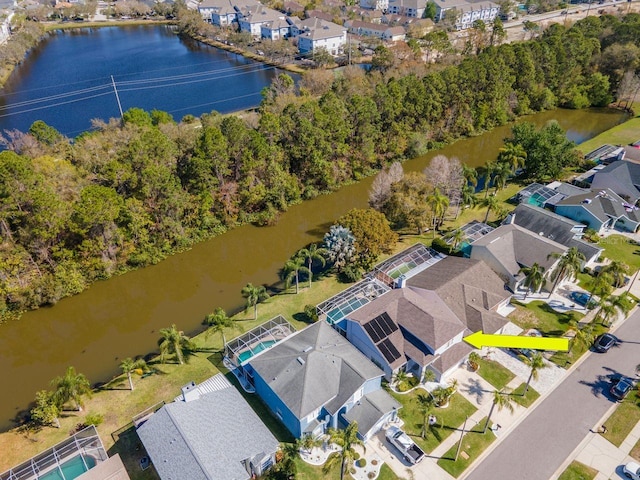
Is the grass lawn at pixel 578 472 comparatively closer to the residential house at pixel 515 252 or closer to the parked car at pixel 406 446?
the parked car at pixel 406 446

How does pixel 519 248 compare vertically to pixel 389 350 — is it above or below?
above

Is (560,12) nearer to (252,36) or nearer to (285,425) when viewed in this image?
(252,36)

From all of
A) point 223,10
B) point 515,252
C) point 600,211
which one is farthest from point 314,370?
point 223,10

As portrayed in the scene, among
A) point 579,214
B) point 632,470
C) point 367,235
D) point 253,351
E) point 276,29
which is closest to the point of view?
point 632,470

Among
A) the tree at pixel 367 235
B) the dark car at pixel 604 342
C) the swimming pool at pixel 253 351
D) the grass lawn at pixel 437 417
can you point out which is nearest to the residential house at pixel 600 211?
the dark car at pixel 604 342

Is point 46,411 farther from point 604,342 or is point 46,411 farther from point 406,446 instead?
point 604,342

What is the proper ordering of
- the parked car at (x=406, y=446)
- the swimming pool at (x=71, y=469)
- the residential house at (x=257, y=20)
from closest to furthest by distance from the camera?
the swimming pool at (x=71, y=469), the parked car at (x=406, y=446), the residential house at (x=257, y=20)
